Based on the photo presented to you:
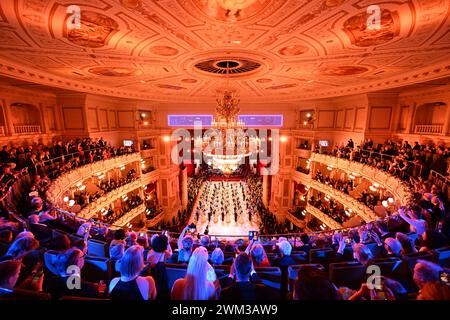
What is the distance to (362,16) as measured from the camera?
458 cm

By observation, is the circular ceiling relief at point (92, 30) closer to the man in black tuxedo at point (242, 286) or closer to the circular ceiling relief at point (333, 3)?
the circular ceiling relief at point (333, 3)

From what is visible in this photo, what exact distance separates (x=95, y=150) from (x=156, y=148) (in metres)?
6.34

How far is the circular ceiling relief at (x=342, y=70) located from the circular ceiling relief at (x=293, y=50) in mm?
2490

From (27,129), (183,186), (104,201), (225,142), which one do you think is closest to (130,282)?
(225,142)

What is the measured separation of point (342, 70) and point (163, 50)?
7386 millimetres

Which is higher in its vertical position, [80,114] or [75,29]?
[75,29]

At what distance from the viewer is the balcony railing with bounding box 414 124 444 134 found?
35.9 ft

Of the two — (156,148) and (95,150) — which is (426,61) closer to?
(95,150)

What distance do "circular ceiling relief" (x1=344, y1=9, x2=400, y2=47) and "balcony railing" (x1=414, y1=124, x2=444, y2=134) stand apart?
28.4 feet

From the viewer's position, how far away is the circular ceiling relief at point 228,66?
7752mm

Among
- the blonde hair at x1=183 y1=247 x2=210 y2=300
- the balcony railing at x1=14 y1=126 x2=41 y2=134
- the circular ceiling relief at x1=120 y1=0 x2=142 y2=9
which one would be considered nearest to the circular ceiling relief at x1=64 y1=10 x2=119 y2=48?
the circular ceiling relief at x1=120 y1=0 x2=142 y2=9

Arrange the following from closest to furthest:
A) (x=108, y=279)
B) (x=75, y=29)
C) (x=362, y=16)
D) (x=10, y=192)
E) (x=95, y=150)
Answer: (x=108, y=279) < (x=362, y=16) < (x=75, y=29) < (x=10, y=192) < (x=95, y=150)

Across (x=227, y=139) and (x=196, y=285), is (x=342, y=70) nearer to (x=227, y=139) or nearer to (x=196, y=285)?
(x=227, y=139)

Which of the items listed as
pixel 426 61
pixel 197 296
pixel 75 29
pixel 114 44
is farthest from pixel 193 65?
pixel 426 61
